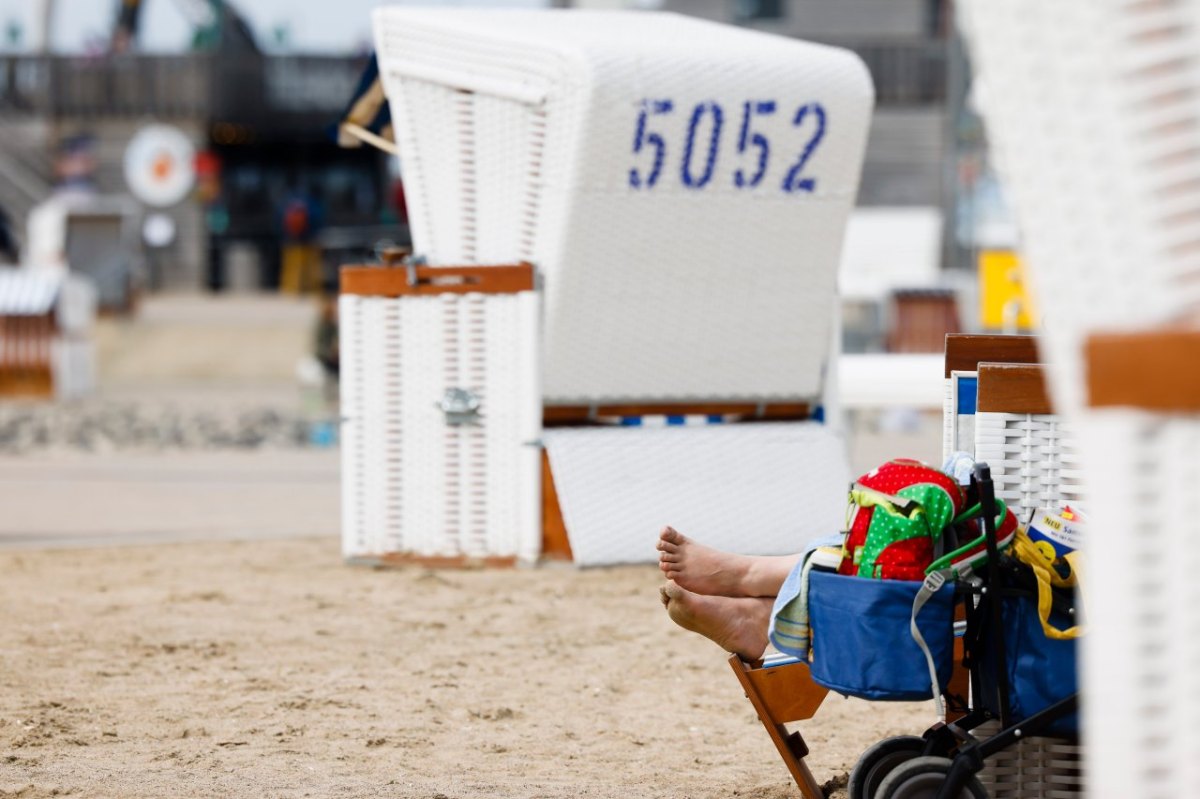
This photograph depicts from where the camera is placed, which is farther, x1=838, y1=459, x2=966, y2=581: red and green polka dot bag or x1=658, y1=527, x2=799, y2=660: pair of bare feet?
x1=658, y1=527, x2=799, y2=660: pair of bare feet

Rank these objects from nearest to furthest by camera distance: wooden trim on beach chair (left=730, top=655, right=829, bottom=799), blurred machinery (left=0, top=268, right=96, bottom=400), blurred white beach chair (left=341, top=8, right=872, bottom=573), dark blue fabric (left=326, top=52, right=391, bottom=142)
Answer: wooden trim on beach chair (left=730, top=655, right=829, bottom=799)
blurred white beach chair (left=341, top=8, right=872, bottom=573)
dark blue fabric (left=326, top=52, right=391, bottom=142)
blurred machinery (left=0, top=268, right=96, bottom=400)

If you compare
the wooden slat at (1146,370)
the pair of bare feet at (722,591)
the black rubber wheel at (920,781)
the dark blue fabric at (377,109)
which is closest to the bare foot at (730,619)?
the pair of bare feet at (722,591)

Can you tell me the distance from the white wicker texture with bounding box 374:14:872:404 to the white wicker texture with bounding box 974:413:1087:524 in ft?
11.1

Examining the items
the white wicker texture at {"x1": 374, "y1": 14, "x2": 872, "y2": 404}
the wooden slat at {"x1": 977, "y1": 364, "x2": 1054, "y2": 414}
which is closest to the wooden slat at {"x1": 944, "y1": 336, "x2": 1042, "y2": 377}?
the wooden slat at {"x1": 977, "y1": 364, "x2": 1054, "y2": 414}

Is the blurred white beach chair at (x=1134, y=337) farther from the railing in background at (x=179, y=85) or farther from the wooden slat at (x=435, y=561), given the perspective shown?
the railing in background at (x=179, y=85)

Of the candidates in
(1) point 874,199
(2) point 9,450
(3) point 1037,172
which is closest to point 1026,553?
(3) point 1037,172

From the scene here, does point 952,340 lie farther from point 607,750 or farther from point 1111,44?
point 1111,44

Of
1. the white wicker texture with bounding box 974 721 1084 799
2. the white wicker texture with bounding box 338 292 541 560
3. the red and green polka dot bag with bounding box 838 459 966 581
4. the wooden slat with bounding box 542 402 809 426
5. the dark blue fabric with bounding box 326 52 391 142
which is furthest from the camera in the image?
the dark blue fabric with bounding box 326 52 391 142

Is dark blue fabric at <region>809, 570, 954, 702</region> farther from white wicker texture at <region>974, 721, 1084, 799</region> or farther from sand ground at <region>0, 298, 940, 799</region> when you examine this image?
sand ground at <region>0, 298, 940, 799</region>

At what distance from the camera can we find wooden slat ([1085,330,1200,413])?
6.82 ft

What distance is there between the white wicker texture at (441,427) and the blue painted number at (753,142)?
94 cm

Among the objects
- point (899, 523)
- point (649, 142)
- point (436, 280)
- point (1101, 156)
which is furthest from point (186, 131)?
point (1101, 156)

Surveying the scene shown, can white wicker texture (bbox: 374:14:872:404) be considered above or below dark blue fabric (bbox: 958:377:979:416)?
above

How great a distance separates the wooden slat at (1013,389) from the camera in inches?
156
